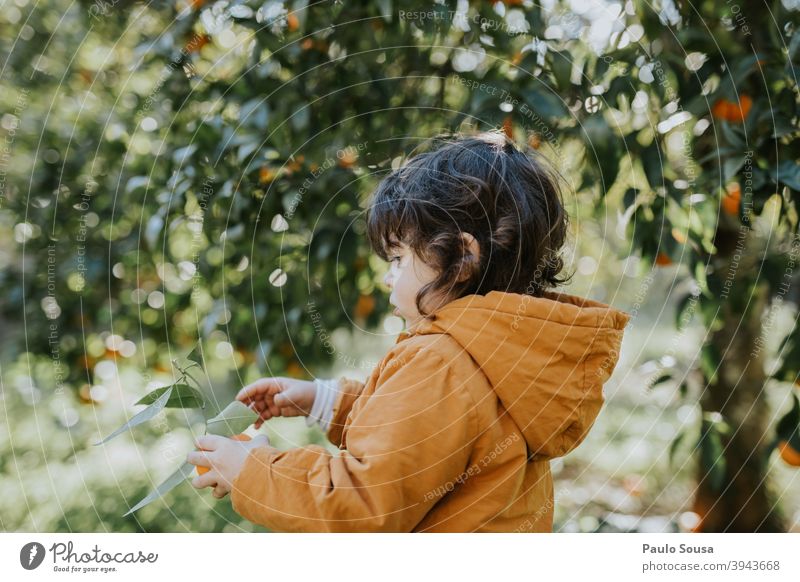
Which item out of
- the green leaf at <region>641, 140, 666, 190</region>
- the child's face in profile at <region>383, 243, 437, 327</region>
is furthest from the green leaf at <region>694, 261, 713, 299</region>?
the child's face in profile at <region>383, 243, 437, 327</region>

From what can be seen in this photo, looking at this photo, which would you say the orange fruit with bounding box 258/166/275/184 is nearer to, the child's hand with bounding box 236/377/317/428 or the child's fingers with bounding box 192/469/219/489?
the child's hand with bounding box 236/377/317/428

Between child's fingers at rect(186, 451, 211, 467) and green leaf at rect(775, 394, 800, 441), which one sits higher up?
child's fingers at rect(186, 451, 211, 467)

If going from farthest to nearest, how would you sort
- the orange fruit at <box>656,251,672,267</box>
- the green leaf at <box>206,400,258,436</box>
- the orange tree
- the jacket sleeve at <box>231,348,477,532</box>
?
1. the orange fruit at <box>656,251,672,267</box>
2. the orange tree
3. the green leaf at <box>206,400,258,436</box>
4. the jacket sleeve at <box>231,348,477,532</box>

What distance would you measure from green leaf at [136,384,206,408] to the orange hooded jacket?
155mm

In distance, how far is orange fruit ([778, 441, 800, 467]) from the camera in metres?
0.84

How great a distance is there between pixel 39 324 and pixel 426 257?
65cm

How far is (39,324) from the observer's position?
103cm

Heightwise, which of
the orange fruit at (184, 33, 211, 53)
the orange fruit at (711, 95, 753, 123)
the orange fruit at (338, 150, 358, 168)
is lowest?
the orange fruit at (338, 150, 358, 168)

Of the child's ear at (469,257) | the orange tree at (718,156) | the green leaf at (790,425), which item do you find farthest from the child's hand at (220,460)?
the green leaf at (790,425)

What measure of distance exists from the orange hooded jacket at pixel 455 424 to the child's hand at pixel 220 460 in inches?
0.5

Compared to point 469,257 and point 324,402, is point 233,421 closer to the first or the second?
point 324,402

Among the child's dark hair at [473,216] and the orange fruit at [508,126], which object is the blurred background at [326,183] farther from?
the child's dark hair at [473,216]

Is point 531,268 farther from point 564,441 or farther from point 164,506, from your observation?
point 164,506

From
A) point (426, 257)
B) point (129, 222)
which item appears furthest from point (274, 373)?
point (426, 257)
